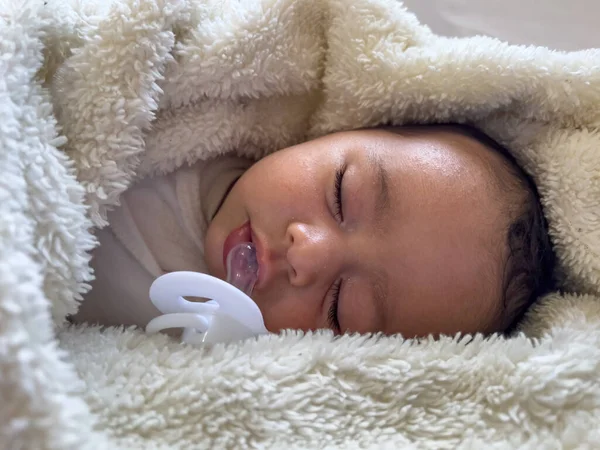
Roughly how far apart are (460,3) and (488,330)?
841 millimetres

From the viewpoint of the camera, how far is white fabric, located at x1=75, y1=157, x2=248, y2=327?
900 mm

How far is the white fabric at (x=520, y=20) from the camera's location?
4.38 feet

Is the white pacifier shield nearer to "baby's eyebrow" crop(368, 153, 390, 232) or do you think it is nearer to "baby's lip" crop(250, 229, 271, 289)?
"baby's lip" crop(250, 229, 271, 289)

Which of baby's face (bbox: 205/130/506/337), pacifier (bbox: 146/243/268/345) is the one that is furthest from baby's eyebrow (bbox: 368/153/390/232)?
pacifier (bbox: 146/243/268/345)

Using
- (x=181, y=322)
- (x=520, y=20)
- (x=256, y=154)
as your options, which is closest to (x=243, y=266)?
(x=181, y=322)

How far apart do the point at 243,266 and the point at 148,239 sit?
18 cm

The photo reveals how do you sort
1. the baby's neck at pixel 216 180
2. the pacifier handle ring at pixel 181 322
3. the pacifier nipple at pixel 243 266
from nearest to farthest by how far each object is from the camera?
1. the pacifier handle ring at pixel 181 322
2. the pacifier nipple at pixel 243 266
3. the baby's neck at pixel 216 180

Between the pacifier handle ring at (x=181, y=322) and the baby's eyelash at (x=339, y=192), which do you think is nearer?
the pacifier handle ring at (x=181, y=322)

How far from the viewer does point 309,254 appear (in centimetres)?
83

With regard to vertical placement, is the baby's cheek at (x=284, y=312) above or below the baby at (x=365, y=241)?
below

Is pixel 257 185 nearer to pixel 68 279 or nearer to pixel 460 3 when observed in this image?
pixel 68 279

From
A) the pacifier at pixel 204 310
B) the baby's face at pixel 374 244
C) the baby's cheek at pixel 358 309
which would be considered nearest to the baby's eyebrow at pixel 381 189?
the baby's face at pixel 374 244

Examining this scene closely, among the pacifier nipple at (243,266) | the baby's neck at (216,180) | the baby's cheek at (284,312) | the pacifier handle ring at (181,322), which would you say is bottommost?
the baby's cheek at (284,312)

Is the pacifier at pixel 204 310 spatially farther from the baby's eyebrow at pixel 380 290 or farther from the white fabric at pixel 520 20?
the white fabric at pixel 520 20
